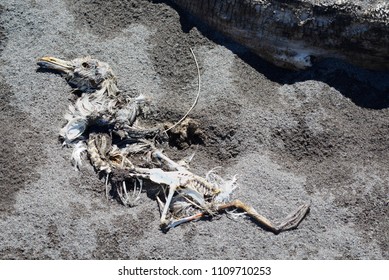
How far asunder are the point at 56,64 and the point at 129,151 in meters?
1.16

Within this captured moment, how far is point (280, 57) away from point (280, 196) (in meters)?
1.52

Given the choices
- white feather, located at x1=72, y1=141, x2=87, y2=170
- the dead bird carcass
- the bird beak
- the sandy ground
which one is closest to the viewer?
the sandy ground

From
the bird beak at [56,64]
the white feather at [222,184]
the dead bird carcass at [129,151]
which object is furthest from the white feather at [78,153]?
the white feather at [222,184]

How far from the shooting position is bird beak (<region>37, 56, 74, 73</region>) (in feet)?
18.0

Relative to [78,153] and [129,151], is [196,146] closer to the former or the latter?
[129,151]

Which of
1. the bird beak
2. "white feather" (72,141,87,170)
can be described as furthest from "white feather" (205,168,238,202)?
the bird beak

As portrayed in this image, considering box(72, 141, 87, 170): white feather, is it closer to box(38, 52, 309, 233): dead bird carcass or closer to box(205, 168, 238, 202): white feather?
box(38, 52, 309, 233): dead bird carcass

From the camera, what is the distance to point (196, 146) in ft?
17.4

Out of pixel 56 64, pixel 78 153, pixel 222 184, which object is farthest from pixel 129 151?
pixel 56 64

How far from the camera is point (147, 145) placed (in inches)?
206

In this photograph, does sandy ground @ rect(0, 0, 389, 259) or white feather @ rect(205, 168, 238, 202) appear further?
white feather @ rect(205, 168, 238, 202)
